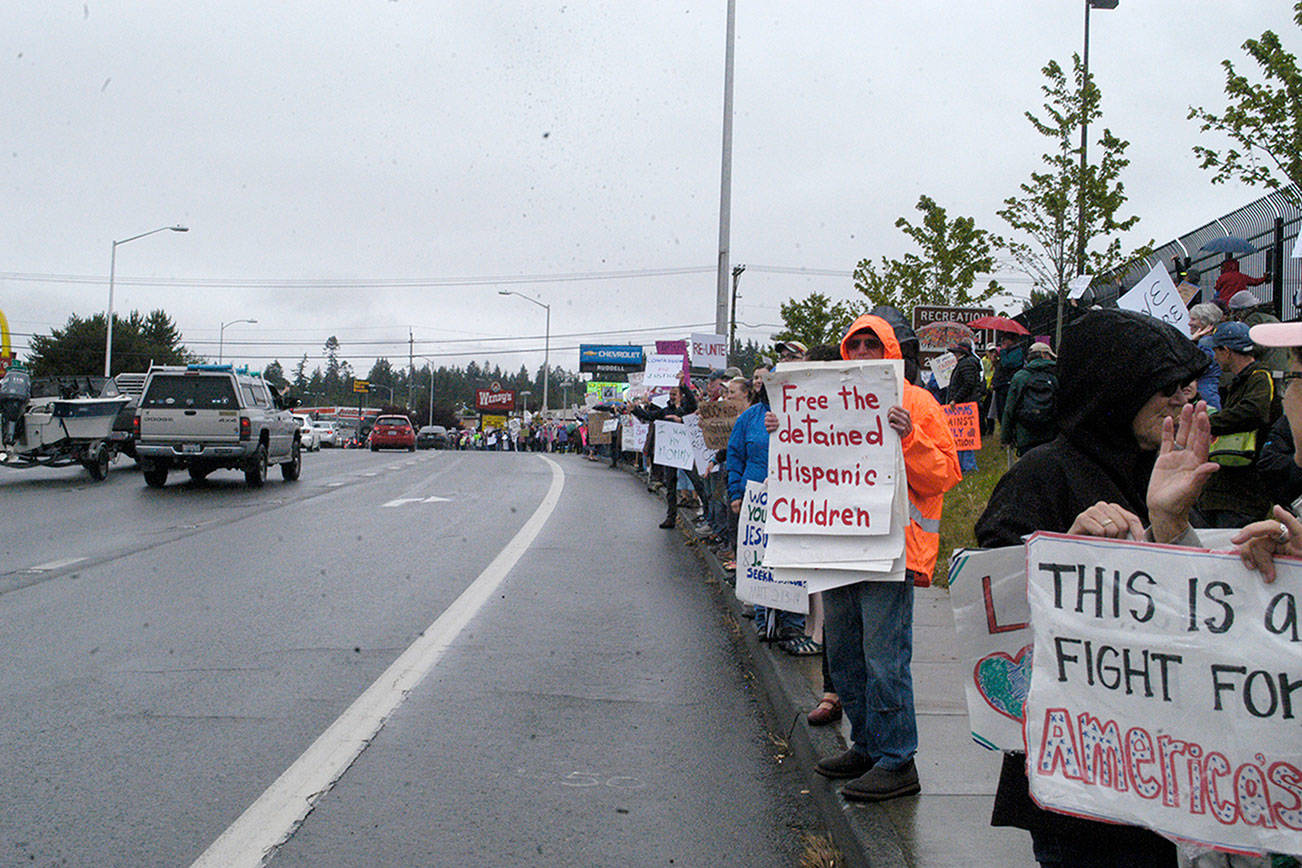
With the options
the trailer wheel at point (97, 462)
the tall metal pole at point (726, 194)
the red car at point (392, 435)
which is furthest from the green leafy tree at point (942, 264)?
the red car at point (392, 435)

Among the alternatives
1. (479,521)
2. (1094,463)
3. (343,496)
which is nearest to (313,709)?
(1094,463)

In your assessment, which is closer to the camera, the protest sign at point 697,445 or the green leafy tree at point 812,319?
the protest sign at point 697,445

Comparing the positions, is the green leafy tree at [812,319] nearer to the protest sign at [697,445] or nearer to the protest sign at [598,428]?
the protest sign at [598,428]

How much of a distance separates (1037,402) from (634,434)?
752 inches

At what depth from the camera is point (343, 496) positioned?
1948 centimetres

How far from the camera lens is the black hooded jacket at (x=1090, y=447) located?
268 centimetres

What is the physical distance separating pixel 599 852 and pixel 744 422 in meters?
3.65

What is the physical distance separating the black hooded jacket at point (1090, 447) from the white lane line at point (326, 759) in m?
2.64

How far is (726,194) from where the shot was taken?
2527 cm

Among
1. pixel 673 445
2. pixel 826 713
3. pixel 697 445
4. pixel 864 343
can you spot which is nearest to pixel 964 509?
pixel 697 445

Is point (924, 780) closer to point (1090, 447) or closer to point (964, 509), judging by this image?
point (1090, 447)

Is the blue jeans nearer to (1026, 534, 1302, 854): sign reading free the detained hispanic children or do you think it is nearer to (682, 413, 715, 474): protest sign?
(1026, 534, 1302, 854): sign reading free the detained hispanic children

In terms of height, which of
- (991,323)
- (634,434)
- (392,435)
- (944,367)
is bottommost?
(392,435)

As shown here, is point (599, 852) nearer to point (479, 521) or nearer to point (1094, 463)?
point (1094, 463)
